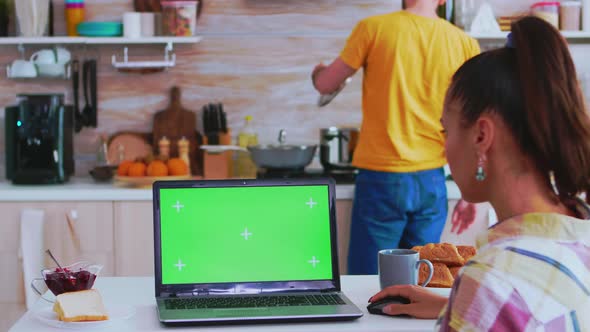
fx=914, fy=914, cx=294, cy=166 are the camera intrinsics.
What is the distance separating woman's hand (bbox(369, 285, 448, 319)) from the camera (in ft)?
6.01

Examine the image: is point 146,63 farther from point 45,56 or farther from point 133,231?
point 133,231

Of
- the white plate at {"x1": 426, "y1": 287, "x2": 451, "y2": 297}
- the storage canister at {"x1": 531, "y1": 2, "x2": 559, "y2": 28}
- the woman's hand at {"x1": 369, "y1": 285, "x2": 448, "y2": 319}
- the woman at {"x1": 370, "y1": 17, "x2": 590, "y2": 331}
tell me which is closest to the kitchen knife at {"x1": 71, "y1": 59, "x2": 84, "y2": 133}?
the storage canister at {"x1": 531, "y1": 2, "x2": 559, "y2": 28}

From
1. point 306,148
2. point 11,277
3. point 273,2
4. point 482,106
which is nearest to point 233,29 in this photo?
point 273,2

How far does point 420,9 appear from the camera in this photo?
337cm

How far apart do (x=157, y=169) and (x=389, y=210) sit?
110 cm

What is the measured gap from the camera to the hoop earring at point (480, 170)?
1324 mm

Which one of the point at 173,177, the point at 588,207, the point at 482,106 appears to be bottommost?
the point at 173,177

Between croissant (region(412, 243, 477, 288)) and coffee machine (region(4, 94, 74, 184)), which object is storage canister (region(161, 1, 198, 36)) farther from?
croissant (region(412, 243, 477, 288))

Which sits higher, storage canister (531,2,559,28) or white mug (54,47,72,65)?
storage canister (531,2,559,28)

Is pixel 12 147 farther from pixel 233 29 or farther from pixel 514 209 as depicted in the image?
pixel 514 209

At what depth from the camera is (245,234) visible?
2033 mm

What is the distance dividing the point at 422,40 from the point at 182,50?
1.42m

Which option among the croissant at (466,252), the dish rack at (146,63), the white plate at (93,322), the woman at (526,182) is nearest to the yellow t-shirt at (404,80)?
the croissant at (466,252)

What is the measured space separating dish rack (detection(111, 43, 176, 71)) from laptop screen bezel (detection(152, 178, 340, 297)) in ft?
7.32
